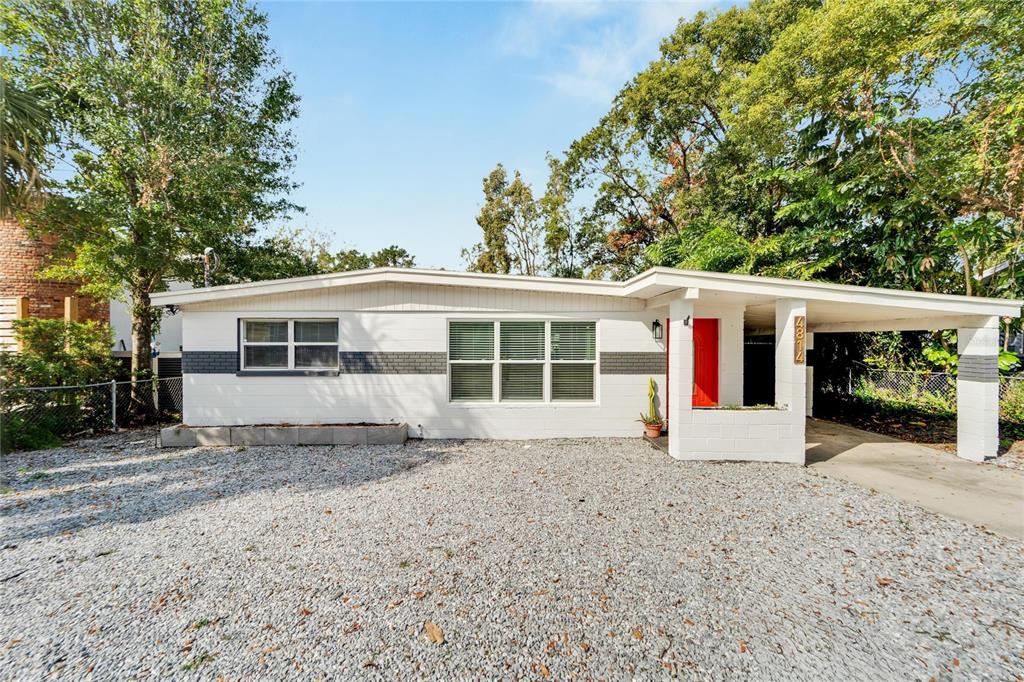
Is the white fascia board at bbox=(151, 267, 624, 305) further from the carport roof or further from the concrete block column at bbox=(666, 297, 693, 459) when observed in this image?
the concrete block column at bbox=(666, 297, 693, 459)

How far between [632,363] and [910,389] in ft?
23.8

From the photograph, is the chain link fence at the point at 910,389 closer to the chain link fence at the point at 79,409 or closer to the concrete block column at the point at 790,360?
the concrete block column at the point at 790,360

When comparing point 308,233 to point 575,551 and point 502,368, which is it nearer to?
point 502,368

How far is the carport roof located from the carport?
0.02m

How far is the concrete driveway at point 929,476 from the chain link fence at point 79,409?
41.3 ft

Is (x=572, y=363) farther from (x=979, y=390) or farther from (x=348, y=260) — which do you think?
(x=348, y=260)

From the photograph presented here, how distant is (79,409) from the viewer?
802 centimetres

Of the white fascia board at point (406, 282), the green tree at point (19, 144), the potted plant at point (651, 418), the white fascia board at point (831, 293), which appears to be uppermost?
the green tree at point (19, 144)

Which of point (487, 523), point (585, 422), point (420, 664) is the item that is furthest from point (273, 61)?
point (420, 664)

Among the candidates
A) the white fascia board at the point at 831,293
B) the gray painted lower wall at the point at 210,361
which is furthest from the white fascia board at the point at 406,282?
the white fascia board at the point at 831,293

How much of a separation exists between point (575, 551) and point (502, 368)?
4504mm

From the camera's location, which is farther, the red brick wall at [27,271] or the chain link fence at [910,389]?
the red brick wall at [27,271]

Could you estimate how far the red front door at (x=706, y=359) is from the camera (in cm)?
775

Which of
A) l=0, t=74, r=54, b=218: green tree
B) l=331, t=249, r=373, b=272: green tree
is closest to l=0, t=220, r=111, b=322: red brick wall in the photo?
l=0, t=74, r=54, b=218: green tree
